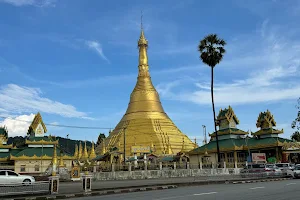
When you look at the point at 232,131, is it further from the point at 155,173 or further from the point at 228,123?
the point at 155,173

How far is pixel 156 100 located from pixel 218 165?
109 ft

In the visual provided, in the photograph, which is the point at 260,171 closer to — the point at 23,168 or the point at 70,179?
the point at 70,179

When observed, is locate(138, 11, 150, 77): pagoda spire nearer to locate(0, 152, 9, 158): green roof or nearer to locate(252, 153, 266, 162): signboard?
locate(0, 152, 9, 158): green roof

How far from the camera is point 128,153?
58.9 m

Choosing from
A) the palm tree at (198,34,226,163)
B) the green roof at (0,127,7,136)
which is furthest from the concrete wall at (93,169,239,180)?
the green roof at (0,127,7,136)

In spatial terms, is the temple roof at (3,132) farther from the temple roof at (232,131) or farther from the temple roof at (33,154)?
the temple roof at (232,131)

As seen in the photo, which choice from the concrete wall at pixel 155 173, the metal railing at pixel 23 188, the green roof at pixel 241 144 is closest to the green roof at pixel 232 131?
the green roof at pixel 241 144

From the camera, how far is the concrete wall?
3203 centimetres

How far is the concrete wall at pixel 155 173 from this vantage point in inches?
1261

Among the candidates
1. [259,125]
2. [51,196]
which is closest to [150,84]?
[259,125]

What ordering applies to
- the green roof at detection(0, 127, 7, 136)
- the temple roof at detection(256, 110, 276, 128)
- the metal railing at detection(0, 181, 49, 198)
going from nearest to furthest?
the metal railing at detection(0, 181, 49, 198) < the temple roof at detection(256, 110, 276, 128) < the green roof at detection(0, 127, 7, 136)

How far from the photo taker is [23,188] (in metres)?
16.3

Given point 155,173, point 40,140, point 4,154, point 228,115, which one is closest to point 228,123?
point 228,115

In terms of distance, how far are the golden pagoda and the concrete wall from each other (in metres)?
22.0
